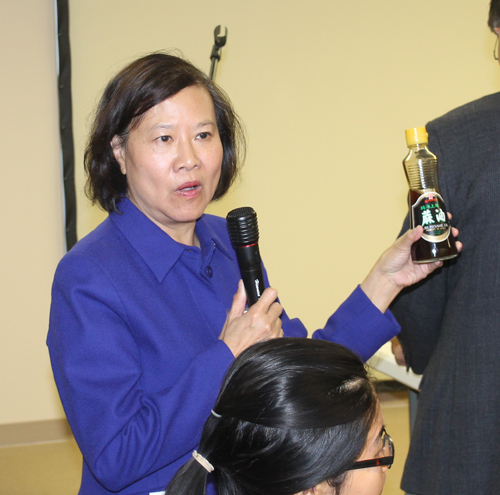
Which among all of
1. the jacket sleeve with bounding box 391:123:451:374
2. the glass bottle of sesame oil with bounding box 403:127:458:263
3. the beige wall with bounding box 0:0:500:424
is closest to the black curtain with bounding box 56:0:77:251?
the beige wall with bounding box 0:0:500:424

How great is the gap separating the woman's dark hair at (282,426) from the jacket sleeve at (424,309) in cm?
59

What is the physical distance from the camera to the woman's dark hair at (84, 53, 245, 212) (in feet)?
3.77

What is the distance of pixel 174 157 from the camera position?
115 cm

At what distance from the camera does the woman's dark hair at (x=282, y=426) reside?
89 centimetres

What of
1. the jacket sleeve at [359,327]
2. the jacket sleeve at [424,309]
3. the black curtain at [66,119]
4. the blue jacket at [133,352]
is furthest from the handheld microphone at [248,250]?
the black curtain at [66,119]

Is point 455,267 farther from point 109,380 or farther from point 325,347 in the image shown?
point 109,380

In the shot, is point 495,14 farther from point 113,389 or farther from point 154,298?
point 113,389

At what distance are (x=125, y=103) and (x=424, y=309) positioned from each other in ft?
2.93

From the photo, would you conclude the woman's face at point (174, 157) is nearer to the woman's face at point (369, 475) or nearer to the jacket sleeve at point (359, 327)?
the jacket sleeve at point (359, 327)

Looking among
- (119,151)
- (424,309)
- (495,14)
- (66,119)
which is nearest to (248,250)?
(119,151)

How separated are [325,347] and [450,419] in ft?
1.81

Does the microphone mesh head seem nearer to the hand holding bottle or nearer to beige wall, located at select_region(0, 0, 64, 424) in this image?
the hand holding bottle

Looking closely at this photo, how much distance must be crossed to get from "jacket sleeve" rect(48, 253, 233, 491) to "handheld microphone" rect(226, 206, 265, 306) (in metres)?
0.16

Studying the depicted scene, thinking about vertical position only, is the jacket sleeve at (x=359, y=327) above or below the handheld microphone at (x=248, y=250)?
below
